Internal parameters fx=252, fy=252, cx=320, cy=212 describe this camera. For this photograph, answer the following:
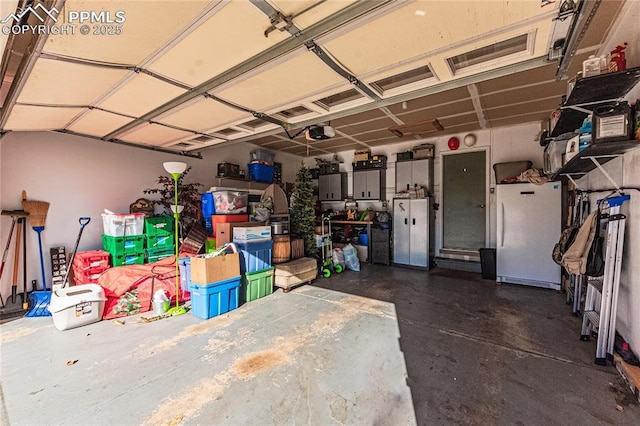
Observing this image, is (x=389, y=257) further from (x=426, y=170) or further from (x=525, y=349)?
(x=525, y=349)

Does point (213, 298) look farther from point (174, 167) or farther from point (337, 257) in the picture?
point (337, 257)

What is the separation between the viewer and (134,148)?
4.77m

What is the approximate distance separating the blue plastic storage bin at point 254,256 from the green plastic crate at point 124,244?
5.54ft

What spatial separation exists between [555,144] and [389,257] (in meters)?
3.95

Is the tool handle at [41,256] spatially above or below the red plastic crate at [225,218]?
below

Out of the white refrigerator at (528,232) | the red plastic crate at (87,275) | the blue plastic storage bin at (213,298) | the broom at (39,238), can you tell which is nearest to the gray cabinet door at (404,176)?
the white refrigerator at (528,232)

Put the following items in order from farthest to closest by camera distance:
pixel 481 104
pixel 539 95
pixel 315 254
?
pixel 315 254 → pixel 481 104 → pixel 539 95

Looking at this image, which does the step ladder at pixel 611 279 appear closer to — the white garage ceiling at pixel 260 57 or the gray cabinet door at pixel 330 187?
the white garage ceiling at pixel 260 57

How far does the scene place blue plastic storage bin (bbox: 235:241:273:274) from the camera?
157 inches

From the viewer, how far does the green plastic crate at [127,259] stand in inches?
156

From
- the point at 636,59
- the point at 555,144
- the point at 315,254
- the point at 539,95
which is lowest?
the point at 315,254

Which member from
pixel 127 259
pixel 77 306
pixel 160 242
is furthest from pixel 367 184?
pixel 77 306

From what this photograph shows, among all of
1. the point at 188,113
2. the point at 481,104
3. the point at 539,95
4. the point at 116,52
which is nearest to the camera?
the point at 116,52

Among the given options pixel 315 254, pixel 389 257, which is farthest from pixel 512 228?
pixel 315 254
